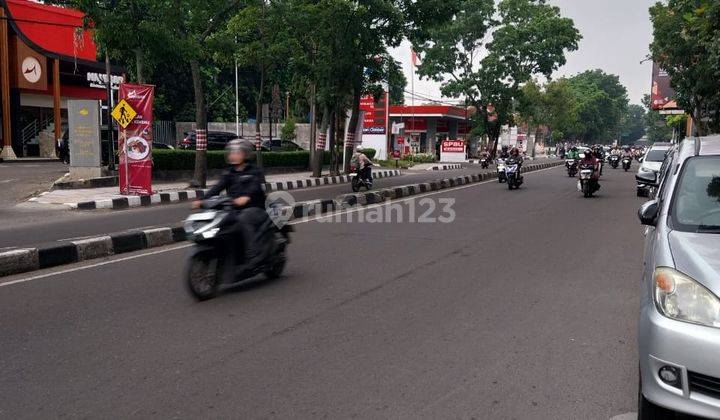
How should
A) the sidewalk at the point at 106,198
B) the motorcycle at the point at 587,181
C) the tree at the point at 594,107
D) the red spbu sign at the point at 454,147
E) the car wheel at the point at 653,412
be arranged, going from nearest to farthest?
1. the car wheel at the point at 653,412
2. the sidewalk at the point at 106,198
3. the motorcycle at the point at 587,181
4. the red spbu sign at the point at 454,147
5. the tree at the point at 594,107

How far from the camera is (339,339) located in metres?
4.93

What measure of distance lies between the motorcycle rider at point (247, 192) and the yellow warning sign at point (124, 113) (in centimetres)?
1036

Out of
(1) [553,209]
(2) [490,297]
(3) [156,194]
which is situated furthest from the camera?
(3) [156,194]

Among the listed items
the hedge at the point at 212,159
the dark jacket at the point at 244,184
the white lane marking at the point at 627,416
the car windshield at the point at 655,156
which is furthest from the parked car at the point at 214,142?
the white lane marking at the point at 627,416

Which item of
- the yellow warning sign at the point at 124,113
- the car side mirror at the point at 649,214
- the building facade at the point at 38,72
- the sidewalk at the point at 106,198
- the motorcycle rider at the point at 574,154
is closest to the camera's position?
the car side mirror at the point at 649,214

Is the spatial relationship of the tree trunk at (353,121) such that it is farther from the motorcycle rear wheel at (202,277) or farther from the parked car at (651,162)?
the motorcycle rear wheel at (202,277)

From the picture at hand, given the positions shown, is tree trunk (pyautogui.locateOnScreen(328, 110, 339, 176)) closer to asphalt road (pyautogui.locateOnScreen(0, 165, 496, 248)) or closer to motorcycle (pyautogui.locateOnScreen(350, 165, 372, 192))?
motorcycle (pyautogui.locateOnScreen(350, 165, 372, 192))

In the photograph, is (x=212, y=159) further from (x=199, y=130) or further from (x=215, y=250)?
(x=215, y=250)

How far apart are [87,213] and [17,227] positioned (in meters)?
2.34

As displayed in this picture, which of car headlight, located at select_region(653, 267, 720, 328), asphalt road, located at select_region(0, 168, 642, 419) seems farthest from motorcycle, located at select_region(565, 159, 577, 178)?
car headlight, located at select_region(653, 267, 720, 328)

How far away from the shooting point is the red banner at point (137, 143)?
16.1 metres

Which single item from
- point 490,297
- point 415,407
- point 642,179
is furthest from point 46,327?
point 642,179

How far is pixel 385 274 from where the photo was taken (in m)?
7.40

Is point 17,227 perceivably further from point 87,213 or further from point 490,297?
point 490,297
